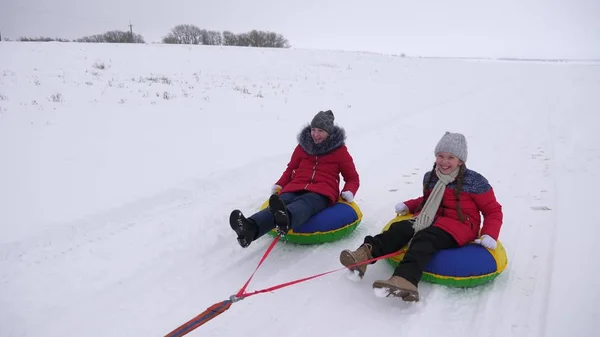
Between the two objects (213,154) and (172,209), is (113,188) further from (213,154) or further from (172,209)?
(213,154)

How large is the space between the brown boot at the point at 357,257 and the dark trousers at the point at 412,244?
0.08 meters

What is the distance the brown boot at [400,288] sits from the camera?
8.21 ft

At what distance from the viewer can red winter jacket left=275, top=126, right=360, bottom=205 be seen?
3748mm

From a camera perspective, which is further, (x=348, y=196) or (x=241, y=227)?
(x=348, y=196)

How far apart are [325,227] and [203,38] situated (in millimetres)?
43087

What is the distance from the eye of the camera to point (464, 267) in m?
2.77

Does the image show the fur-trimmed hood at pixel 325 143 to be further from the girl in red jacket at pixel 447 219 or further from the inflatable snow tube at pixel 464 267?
the inflatable snow tube at pixel 464 267

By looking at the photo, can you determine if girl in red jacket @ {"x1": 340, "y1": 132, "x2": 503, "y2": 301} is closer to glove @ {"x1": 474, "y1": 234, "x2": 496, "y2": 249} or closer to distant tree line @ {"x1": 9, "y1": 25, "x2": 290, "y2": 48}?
glove @ {"x1": 474, "y1": 234, "x2": 496, "y2": 249}

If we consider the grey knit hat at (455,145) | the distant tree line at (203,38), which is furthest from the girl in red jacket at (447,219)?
the distant tree line at (203,38)

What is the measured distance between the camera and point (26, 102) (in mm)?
6719

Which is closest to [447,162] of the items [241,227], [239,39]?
[241,227]

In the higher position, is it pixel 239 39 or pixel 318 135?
pixel 239 39

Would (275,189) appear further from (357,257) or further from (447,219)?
(447,219)

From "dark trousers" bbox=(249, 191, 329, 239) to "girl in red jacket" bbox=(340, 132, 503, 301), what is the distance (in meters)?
0.57
